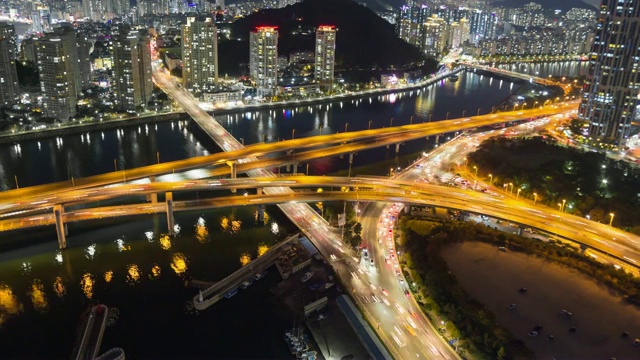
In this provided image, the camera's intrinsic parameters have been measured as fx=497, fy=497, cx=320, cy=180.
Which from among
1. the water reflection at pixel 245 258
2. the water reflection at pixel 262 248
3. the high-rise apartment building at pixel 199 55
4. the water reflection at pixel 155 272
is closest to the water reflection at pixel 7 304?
the water reflection at pixel 155 272

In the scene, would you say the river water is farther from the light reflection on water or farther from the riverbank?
the riverbank

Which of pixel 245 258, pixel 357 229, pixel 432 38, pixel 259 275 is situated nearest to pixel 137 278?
pixel 245 258

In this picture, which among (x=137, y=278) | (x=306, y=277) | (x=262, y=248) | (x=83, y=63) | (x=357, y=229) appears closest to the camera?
(x=306, y=277)

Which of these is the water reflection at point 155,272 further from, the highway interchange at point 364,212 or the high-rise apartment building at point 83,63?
the high-rise apartment building at point 83,63

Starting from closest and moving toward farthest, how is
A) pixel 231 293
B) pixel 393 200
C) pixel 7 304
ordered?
pixel 7 304
pixel 231 293
pixel 393 200

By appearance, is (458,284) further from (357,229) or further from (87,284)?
(87,284)

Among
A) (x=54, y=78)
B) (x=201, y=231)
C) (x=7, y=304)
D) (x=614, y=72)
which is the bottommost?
(x=7, y=304)

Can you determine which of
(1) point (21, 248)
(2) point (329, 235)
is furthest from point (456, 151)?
(1) point (21, 248)

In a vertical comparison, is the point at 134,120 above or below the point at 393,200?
below
